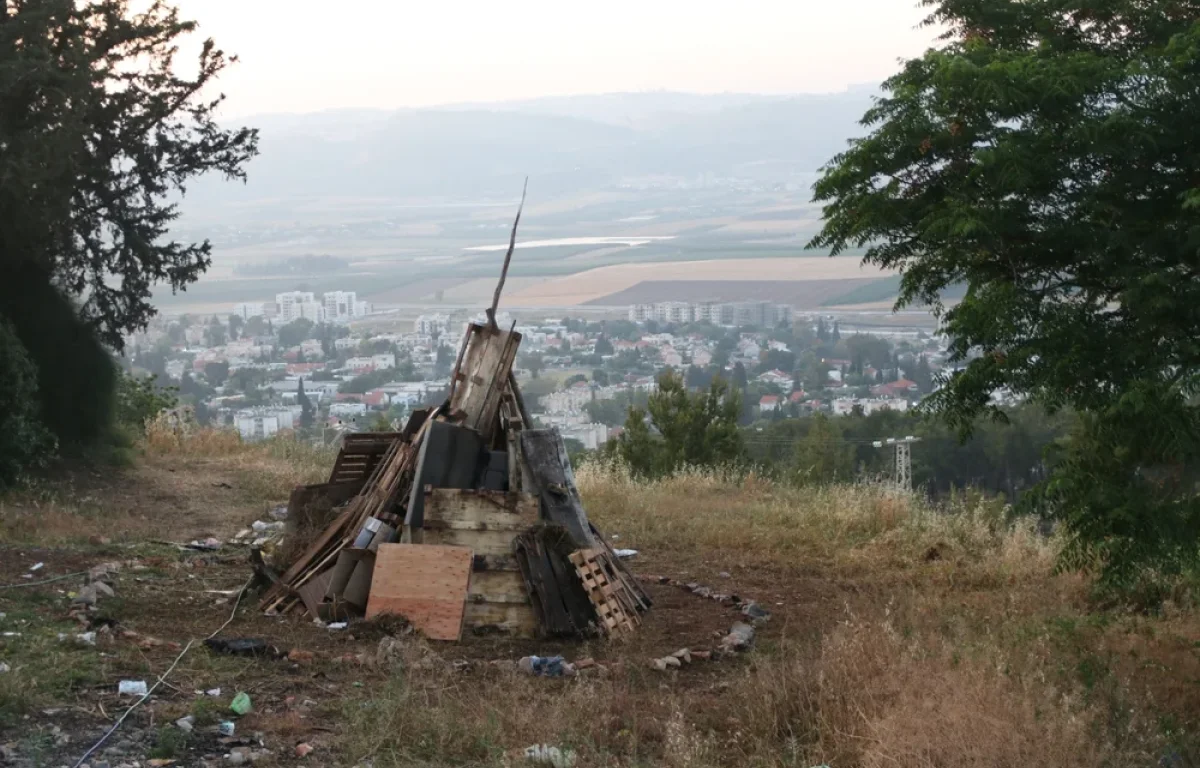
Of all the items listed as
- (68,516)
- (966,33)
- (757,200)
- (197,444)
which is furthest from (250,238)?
(966,33)

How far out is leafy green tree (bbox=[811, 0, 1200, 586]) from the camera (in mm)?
6953

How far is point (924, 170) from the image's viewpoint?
8008 millimetres

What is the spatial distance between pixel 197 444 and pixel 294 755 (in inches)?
584

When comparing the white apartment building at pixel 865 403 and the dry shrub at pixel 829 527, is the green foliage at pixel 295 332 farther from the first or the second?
the dry shrub at pixel 829 527

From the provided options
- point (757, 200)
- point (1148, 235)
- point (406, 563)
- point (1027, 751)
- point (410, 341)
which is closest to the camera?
point (1027, 751)

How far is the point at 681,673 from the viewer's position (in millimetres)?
8758

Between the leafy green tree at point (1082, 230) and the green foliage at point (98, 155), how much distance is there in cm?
1125

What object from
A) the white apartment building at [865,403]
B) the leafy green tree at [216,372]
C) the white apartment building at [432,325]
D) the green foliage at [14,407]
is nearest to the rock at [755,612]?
the green foliage at [14,407]

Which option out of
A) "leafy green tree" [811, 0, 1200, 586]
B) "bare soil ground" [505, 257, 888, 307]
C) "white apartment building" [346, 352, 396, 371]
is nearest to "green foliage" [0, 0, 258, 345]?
"leafy green tree" [811, 0, 1200, 586]

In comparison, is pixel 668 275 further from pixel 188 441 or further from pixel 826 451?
pixel 188 441

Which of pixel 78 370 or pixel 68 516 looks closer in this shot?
pixel 68 516

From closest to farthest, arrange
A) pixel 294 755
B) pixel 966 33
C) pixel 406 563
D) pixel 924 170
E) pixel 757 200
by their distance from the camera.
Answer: pixel 294 755 < pixel 924 170 < pixel 966 33 < pixel 406 563 < pixel 757 200

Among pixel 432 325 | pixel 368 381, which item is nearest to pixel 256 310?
pixel 432 325

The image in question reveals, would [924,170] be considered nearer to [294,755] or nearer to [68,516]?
[294,755]
